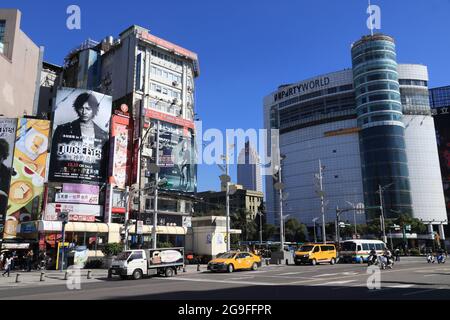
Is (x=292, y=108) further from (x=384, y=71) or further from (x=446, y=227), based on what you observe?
(x=446, y=227)

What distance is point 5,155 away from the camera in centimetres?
4609

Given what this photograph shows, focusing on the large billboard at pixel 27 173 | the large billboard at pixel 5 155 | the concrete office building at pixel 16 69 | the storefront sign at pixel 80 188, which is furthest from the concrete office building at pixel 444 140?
the large billboard at pixel 5 155

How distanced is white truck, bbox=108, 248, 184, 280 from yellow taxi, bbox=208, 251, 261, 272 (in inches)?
114

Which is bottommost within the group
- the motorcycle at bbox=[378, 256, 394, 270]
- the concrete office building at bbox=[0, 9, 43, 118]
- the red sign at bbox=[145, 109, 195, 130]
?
the motorcycle at bbox=[378, 256, 394, 270]

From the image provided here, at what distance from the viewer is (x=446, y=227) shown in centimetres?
11181

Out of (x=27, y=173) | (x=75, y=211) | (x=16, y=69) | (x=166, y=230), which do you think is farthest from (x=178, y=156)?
(x=16, y=69)

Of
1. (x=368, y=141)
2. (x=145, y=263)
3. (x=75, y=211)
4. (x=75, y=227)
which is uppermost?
(x=368, y=141)

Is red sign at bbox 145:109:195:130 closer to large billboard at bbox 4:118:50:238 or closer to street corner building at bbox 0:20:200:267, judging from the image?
street corner building at bbox 0:20:200:267

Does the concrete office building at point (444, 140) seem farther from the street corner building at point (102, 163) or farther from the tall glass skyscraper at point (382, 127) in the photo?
the street corner building at point (102, 163)

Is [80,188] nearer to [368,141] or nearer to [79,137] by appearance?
[79,137]

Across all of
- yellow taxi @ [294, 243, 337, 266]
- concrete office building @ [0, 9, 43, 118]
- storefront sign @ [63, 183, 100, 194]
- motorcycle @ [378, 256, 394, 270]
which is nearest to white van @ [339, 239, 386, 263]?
yellow taxi @ [294, 243, 337, 266]

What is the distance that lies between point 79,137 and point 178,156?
692 inches

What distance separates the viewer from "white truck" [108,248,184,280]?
24375 millimetres

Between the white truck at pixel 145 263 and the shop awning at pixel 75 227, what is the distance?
59.3 ft
